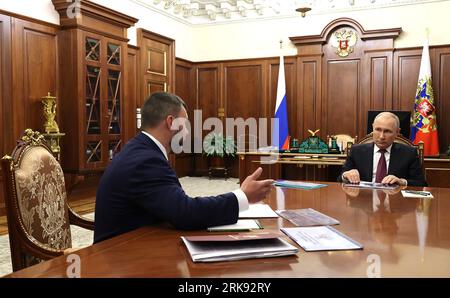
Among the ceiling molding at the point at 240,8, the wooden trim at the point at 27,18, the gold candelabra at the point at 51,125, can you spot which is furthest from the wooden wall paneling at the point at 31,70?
the ceiling molding at the point at 240,8

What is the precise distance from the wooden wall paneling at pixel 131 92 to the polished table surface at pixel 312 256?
4936 mm

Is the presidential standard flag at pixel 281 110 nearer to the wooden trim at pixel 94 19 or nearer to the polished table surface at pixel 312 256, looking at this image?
the wooden trim at pixel 94 19

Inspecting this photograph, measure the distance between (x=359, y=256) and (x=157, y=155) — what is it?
79 cm

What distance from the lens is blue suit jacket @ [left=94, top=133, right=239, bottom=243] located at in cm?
147

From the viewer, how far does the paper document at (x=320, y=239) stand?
1298mm

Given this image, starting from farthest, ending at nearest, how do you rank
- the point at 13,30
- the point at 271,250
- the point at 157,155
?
the point at 13,30 → the point at 157,155 → the point at 271,250

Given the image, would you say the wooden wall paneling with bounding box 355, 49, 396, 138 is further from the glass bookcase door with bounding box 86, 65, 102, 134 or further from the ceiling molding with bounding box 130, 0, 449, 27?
the glass bookcase door with bounding box 86, 65, 102, 134

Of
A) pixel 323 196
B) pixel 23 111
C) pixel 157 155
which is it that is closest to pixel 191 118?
pixel 23 111

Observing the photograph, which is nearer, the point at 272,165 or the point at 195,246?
the point at 195,246

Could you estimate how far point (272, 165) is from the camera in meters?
5.87

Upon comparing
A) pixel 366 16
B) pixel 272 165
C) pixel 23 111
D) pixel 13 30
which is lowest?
pixel 272 165

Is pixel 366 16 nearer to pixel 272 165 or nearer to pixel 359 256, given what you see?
pixel 272 165

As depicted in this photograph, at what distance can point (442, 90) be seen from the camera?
7.37m

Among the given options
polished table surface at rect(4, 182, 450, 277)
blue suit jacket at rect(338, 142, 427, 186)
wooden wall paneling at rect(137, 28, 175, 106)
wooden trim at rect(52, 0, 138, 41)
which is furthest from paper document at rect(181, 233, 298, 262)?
wooden wall paneling at rect(137, 28, 175, 106)
